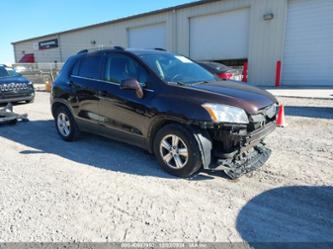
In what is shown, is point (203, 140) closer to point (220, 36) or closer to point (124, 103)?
point (124, 103)

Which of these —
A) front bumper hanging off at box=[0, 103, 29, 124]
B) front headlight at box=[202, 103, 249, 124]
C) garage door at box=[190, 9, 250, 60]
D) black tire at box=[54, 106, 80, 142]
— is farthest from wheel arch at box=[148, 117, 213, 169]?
garage door at box=[190, 9, 250, 60]

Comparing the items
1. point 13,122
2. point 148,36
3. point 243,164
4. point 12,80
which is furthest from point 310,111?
point 148,36

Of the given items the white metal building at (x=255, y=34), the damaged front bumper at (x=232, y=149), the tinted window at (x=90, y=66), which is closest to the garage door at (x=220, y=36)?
the white metal building at (x=255, y=34)

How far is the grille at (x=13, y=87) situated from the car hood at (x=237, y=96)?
871 cm

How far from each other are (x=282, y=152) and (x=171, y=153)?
215 centimetres

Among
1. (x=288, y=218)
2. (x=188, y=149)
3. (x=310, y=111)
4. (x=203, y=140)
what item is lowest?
(x=288, y=218)

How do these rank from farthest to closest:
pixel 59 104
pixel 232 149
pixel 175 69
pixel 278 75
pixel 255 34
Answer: pixel 255 34 < pixel 278 75 < pixel 59 104 < pixel 175 69 < pixel 232 149

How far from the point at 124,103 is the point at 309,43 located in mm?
13415

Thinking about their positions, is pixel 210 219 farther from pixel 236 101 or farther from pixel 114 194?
pixel 236 101

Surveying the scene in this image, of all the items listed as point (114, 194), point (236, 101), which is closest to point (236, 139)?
point (236, 101)

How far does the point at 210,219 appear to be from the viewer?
9.02 feet

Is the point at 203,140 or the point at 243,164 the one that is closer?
the point at 203,140

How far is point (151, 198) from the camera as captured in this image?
3.17 metres

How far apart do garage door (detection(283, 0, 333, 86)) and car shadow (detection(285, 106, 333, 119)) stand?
23.2 ft
